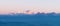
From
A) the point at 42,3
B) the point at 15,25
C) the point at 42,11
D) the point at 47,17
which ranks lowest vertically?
the point at 15,25

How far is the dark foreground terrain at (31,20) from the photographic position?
1762 mm

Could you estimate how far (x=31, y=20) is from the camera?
180cm

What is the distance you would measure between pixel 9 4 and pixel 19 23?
16.9 inches

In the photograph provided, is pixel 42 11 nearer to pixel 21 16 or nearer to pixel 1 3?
pixel 21 16

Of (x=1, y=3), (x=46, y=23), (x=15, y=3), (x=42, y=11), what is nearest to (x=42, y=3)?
(x=42, y=11)

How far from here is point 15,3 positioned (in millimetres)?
1751

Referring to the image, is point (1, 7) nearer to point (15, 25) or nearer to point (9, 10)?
point (9, 10)

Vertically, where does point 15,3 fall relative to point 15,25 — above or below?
above

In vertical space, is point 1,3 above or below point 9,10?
above

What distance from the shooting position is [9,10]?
68.2 inches

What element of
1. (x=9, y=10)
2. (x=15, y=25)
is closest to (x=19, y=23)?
(x=15, y=25)

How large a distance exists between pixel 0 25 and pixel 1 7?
36 centimetres

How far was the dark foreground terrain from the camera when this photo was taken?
1762 mm

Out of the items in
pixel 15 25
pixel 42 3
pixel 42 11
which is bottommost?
pixel 15 25
